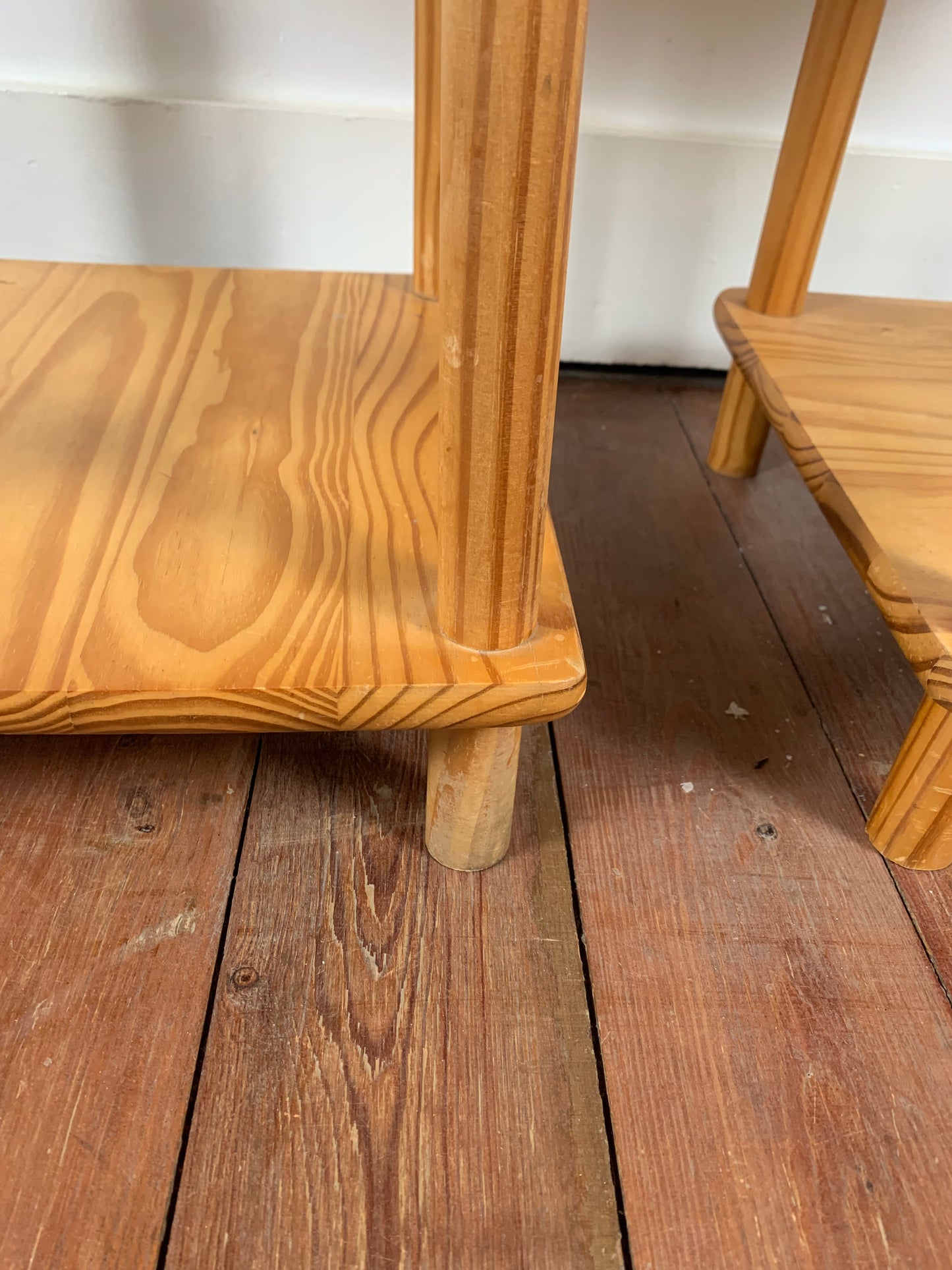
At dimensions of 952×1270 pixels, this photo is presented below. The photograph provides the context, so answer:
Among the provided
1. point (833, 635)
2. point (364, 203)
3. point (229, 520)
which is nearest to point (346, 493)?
point (229, 520)

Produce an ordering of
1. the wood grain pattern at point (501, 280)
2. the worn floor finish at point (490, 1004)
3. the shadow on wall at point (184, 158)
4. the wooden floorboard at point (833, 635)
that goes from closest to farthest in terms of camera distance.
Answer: the wood grain pattern at point (501, 280) → the worn floor finish at point (490, 1004) → the wooden floorboard at point (833, 635) → the shadow on wall at point (184, 158)

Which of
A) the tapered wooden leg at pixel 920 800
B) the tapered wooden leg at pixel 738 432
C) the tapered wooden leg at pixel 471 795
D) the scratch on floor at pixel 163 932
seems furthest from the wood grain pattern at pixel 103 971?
the tapered wooden leg at pixel 738 432

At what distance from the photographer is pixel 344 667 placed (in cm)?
39

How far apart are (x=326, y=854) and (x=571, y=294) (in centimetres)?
64

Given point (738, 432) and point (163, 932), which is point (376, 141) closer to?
point (738, 432)

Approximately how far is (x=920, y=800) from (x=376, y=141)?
71 cm

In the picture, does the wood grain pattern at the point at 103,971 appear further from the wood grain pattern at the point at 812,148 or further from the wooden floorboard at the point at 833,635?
the wood grain pattern at the point at 812,148

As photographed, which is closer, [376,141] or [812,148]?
[812,148]

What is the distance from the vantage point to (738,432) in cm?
82

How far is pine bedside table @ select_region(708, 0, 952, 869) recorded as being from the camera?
1.54 feet

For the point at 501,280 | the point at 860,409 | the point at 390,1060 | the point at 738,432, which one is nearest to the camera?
the point at 501,280

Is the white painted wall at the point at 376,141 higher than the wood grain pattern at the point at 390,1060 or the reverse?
higher

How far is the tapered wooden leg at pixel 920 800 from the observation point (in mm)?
462

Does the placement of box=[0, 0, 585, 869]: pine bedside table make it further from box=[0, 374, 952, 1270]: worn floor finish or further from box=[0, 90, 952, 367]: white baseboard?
box=[0, 90, 952, 367]: white baseboard
